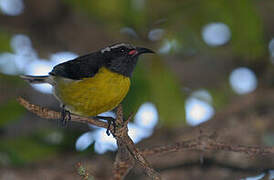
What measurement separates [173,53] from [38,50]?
1.82 meters

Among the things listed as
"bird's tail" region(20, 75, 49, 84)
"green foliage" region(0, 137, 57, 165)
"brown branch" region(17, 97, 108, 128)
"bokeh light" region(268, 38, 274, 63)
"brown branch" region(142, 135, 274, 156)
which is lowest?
"brown branch" region(142, 135, 274, 156)

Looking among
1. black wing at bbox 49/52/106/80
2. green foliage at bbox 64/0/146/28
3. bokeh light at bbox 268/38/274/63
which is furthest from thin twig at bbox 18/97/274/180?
bokeh light at bbox 268/38/274/63

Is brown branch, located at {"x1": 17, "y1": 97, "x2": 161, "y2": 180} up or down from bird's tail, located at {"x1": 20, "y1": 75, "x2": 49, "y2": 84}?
down

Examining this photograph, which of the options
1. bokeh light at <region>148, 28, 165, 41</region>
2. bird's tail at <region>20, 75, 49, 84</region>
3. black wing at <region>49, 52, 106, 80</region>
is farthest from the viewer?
bokeh light at <region>148, 28, 165, 41</region>

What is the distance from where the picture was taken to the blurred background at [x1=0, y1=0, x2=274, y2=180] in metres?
4.48

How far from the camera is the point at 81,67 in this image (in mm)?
3643

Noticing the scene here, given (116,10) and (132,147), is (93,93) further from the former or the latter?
(116,10)

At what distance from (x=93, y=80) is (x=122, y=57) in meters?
0.47

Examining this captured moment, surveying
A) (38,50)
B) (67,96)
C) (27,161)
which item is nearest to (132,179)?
(27,161)

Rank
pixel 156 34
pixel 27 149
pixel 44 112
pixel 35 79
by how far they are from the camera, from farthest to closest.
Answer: pixel 156 34 → pixel 27 149 → pixel 35 79 → pixel 44 112

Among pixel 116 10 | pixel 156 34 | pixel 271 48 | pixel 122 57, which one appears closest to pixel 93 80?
pixel 122 57

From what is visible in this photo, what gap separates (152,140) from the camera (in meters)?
4.73

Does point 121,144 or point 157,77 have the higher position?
point 157,77

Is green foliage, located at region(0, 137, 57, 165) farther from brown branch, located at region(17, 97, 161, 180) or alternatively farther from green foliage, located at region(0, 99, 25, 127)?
brown branch, located at region(17, 97, 161, 180)
